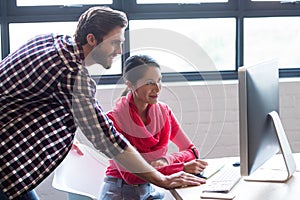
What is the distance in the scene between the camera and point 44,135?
5.90 feet

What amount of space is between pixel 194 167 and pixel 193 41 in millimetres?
1390

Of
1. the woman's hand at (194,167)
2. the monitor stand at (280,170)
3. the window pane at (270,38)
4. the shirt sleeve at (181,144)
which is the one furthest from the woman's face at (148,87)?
the window pane at (270,38)

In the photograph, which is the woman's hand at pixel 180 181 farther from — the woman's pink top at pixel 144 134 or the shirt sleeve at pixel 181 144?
the shirt sleeve at pixel 181 144

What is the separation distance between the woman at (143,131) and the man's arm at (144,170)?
0.18 metres

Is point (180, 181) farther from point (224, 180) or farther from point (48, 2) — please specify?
point (48, 2)

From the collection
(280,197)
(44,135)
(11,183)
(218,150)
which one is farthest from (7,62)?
(218,150)

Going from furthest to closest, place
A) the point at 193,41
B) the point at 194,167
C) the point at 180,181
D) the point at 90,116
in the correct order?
the point at 193,41, the point at 194,167, the point at 180,181, the point at 90,116

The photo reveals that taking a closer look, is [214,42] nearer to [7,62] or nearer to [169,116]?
[169,116]

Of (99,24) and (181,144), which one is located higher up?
(99,24)

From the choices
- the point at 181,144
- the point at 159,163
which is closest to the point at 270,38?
the point at 181,144

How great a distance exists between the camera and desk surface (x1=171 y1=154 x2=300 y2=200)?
5.80 ft

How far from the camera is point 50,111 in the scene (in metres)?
1.82

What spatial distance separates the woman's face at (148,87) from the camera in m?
2.19

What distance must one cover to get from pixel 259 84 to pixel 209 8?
1593 millimetres
